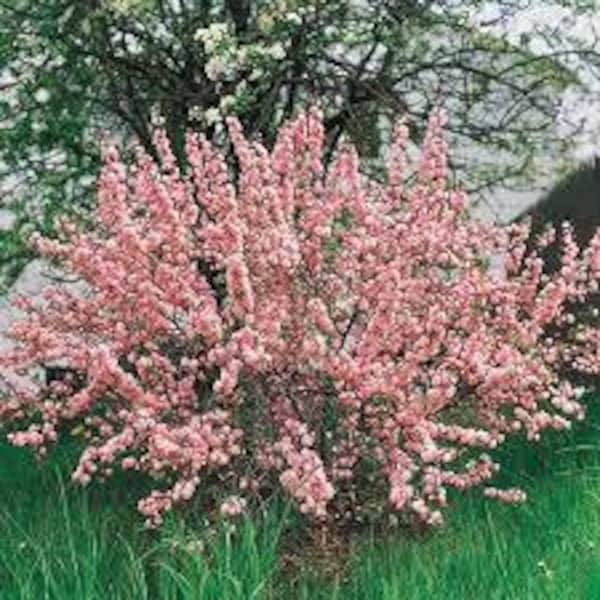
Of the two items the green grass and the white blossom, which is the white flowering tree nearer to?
→ the white blossom

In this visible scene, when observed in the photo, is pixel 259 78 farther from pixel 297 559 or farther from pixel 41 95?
pixel 297 559

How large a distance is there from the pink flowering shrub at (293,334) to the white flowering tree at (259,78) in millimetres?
2652

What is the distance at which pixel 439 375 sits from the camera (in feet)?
26.3

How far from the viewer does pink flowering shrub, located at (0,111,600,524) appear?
7934 mm

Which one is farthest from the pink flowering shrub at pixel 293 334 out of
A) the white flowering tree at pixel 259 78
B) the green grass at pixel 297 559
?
the white flowering tree at pixel 259 78

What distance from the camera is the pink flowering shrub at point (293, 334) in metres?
7.93

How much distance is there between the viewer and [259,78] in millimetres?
11586

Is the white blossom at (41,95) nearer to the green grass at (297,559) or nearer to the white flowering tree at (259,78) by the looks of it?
the white flowering tree at (259,78)

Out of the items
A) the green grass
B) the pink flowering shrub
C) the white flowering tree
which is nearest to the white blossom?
the white flowering tree

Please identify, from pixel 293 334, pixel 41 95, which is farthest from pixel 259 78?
pixel 293 334

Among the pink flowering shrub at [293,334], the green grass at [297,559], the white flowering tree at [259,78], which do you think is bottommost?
the green grass at [297,559]

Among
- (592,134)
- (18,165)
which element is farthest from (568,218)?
(18,165)

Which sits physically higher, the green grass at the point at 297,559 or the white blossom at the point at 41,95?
the white blossom at the point at 41,95

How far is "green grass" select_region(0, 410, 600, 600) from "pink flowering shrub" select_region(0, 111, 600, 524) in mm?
224
